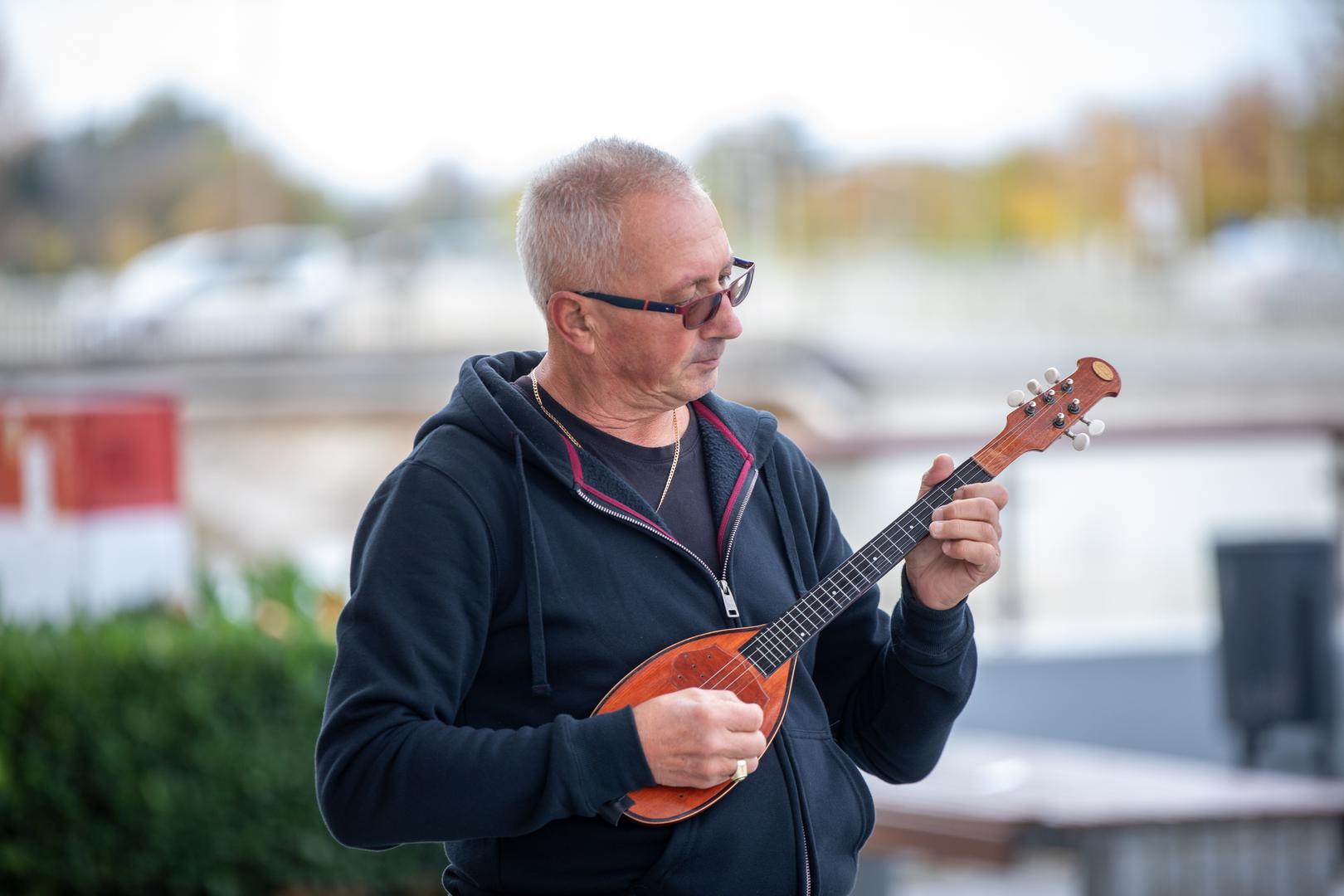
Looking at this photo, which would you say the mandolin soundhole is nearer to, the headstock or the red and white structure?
the headstock

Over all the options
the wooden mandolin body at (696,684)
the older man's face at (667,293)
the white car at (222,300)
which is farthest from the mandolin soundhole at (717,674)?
the white car at (222,300)

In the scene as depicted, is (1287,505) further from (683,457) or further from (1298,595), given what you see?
(683,457)

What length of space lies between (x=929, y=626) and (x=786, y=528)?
249 millimetres

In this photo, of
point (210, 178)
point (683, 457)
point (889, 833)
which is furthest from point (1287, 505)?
point (210, 178)

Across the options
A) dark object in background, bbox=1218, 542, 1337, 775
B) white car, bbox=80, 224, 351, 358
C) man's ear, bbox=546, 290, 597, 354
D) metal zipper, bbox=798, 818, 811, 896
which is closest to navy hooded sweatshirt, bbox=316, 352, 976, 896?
metal zipper, bbox=798, 818, 811, 896

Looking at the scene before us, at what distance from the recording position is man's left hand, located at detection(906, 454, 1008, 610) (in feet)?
6.59

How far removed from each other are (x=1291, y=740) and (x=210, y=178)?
40793 millimetres

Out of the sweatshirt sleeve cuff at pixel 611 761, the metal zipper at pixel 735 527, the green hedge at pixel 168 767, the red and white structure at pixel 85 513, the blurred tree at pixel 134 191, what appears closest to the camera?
the sweatshirt sleeve cuff at pixel 611 761

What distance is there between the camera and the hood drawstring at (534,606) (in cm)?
193

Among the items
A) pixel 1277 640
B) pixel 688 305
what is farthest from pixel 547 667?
pixel 1277 640

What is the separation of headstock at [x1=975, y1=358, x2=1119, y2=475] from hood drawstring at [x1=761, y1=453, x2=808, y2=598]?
29 cm

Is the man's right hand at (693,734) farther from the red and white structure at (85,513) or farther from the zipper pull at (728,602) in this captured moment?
the red and white structure at (85,513)

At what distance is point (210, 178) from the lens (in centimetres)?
4228

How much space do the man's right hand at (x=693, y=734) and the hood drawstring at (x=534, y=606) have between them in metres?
0.15
